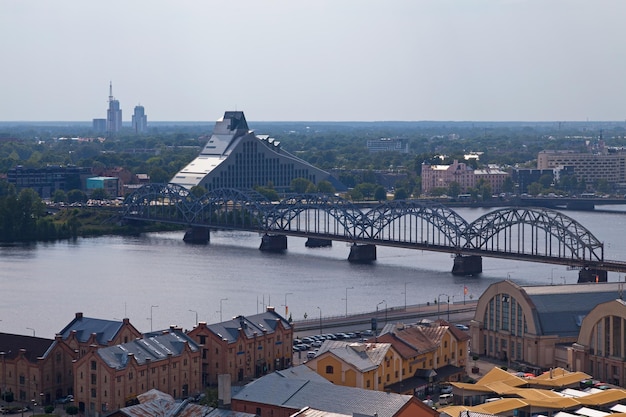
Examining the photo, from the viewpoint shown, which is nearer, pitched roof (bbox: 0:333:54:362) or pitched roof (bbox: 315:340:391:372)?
pitched roof (bbox: 315:340:391:372)

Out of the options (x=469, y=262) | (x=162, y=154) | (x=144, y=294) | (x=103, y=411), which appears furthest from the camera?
(x=162, y=154)

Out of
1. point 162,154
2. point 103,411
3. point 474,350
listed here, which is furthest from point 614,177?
point 103,411

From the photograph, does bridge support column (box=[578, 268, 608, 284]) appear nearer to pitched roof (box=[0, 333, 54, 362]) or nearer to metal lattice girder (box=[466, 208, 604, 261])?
metal lattice girder (box=[466, 208, 604, 261])

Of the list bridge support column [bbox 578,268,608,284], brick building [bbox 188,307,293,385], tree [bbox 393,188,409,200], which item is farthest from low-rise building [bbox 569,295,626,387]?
tree [bbox 393,188,409,200]

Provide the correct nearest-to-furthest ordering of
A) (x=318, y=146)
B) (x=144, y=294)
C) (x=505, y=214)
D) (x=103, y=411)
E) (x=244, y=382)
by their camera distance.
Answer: (x=103, y=411), (x=244, y=382), (x=144, y=294), (x=505, y=214), (x=318, y=146)

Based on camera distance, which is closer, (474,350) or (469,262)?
(474,350)

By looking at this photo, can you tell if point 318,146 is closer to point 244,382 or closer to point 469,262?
point 469,262

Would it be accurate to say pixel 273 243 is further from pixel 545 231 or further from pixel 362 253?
pixel 545 231
